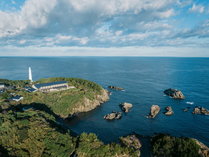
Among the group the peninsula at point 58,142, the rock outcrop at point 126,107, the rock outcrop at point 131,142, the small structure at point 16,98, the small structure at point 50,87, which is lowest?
the rock outcrop at point 131,142

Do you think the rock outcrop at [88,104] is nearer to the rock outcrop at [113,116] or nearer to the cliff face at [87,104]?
the cliff face at [87,104]

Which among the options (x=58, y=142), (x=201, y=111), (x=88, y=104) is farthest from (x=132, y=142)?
(x=201, y=111)

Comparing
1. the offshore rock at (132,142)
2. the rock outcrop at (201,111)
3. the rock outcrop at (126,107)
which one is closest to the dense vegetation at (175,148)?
the offshore rock at (132,142)

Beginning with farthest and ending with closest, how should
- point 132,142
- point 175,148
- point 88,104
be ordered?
1. point 88,104
2. point 132,142
3. point 175,148

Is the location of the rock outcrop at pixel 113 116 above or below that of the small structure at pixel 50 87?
below

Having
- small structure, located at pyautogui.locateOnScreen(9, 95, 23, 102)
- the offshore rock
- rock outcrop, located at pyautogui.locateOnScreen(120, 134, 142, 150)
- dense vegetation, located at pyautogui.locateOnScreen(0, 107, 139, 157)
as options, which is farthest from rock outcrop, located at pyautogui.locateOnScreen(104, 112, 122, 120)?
small structure, located at pyautogui.locateOnScreen(9, 95, 23, 102)

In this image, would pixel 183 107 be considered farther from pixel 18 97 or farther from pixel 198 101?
pixel 18 97

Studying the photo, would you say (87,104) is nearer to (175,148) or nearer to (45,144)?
(45,144)

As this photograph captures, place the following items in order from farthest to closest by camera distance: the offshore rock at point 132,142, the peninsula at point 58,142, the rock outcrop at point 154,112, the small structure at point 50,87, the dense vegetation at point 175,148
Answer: the small structure at point 50,87 < the rock outcrop at point 154,112 < the offshore rock at point 132,142 < the dense vegetation at point 175,148 < the peninsula at point 58,142

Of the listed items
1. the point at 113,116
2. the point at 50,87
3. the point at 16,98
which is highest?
the point at 50,87

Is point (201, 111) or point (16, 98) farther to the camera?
point (201, 111)
